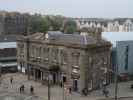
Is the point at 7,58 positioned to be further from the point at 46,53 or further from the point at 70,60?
the point at 70,60

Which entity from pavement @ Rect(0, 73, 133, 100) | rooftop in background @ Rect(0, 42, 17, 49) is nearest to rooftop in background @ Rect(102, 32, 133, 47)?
pavement @ Rect(0, 73, 133, 100)

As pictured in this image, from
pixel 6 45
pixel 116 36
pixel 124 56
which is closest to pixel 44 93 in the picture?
pixel 124 56

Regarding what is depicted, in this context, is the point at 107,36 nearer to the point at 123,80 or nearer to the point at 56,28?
the point at 123,80

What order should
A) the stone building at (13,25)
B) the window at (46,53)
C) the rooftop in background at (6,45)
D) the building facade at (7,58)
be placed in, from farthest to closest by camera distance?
the stone building at (13,25) → the rooftop in background at (6,45) → the building facade at (7,58) → the window at (46,53)

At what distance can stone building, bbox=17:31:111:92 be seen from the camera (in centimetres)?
3556

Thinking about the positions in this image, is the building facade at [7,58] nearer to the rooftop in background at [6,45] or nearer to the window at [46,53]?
the rooftop in background at [6,45]

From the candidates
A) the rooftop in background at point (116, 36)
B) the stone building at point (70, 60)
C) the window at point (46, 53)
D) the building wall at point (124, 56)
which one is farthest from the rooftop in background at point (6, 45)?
the building wall at point (124, 56)

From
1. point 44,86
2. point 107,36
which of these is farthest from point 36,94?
point 107,36

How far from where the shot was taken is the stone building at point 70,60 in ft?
117

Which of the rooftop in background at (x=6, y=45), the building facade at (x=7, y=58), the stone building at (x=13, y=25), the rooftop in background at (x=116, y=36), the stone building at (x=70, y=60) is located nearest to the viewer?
the stone building at (x=70, y=60)

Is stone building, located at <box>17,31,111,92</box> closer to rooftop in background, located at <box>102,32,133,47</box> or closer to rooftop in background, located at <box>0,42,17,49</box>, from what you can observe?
rooftop in background, located at <box>102,32,133,47</box>

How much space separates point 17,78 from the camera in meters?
45.6

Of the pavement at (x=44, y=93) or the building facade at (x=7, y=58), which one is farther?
the building facade at (x=7, y=58)

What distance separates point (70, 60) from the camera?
3719cm
